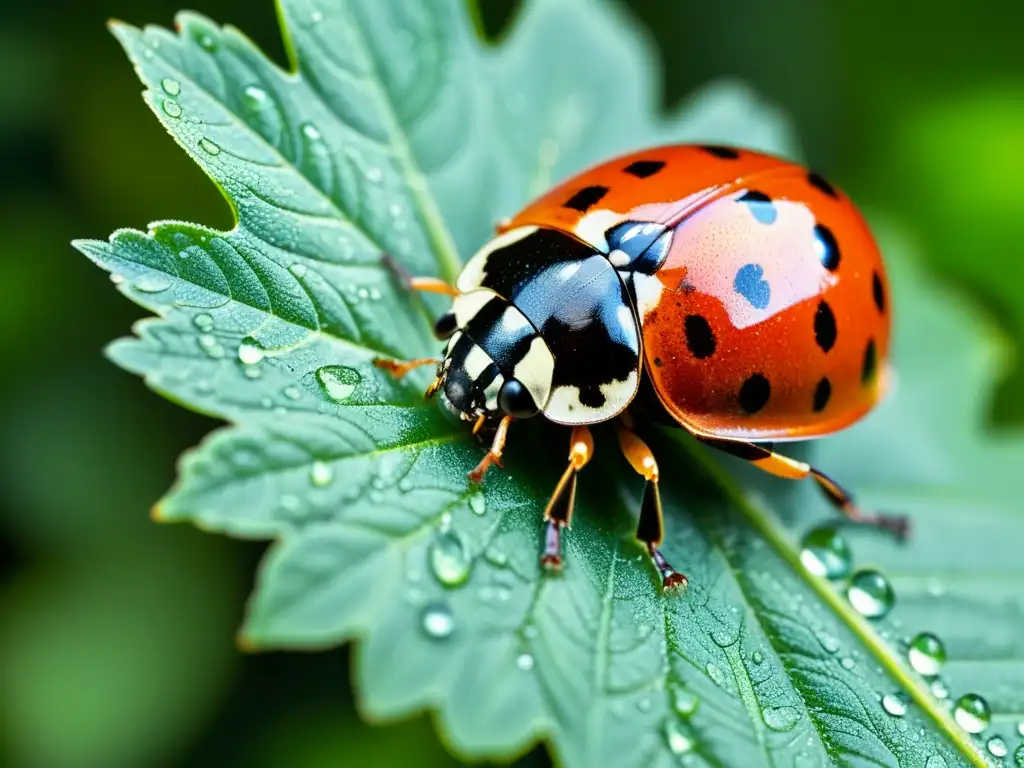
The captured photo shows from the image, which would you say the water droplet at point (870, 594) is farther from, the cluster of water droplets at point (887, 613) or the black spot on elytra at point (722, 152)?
the black spot on elytra at point (722, 152)

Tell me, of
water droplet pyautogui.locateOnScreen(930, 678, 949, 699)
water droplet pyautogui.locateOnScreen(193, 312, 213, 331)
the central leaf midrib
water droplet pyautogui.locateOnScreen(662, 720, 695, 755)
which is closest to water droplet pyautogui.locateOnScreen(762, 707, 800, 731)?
the central leaf midrib

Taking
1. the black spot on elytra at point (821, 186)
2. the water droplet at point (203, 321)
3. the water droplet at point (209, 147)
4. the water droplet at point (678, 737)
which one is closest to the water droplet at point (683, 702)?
the water droplet at point (678, 737)

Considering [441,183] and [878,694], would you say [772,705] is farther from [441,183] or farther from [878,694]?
[441,183]

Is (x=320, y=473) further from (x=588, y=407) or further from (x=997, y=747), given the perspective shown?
(x=997, y=747)

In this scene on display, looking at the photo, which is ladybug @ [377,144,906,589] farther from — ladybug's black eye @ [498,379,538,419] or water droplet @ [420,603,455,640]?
water droplet @ [420,603,455,640]

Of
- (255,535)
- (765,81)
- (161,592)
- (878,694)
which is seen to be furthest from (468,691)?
(765,81)
